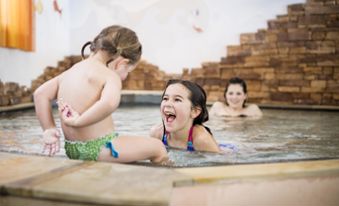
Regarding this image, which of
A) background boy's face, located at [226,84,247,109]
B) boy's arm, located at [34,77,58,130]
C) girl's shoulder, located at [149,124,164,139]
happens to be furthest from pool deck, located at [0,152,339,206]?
background boy's face, located at [226,84,247,109]

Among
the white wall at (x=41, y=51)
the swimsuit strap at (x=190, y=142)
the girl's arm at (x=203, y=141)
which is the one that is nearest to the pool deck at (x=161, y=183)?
the girl's arm at (x=203, y=141)

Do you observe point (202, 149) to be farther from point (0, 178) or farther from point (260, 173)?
point (0, 178)

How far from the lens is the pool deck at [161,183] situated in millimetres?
1512

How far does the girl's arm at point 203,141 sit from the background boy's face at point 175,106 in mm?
169

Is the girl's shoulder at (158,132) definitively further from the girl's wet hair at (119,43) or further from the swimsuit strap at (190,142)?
the girl's wet hair at (119,43)

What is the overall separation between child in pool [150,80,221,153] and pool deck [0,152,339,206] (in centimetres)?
107

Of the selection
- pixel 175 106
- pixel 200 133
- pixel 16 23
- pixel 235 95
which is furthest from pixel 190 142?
pixel 16 23

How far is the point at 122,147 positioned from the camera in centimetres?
237

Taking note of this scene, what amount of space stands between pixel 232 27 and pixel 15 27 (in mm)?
4228

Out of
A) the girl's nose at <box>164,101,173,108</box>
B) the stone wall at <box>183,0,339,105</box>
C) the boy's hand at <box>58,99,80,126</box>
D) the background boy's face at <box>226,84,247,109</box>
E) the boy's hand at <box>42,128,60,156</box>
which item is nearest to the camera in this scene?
the boy's hand at <box>58,99,80,126</box>

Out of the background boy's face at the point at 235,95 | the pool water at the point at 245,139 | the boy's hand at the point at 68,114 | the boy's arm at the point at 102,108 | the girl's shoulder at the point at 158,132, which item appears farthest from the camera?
the background boy's face at the point at 235,95

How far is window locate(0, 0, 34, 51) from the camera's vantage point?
666 centimetres

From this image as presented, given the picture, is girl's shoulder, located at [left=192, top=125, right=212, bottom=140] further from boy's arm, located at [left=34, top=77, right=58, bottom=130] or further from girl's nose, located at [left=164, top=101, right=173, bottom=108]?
boy's arm, located at [left=34, top=77, right=58, bottom=130]

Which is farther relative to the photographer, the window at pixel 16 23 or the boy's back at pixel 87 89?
the window at pixel 16 23
